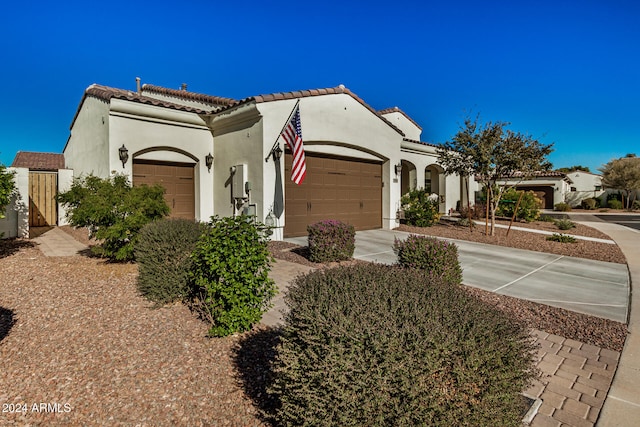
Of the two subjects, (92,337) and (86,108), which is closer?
(92,337)

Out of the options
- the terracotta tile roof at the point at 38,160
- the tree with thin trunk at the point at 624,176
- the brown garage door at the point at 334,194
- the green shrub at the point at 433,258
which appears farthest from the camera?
the tree with thin trunk at the point at 624,176

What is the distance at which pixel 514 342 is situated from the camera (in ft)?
6.61

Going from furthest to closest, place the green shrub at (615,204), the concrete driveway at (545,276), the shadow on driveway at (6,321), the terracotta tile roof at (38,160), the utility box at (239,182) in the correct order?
the green shrub at (615,204), the terracotta tile roof at (38,160), the utility box at (239,182), the concrete driveway at (545,276), the shadow on driveway at (6,321)

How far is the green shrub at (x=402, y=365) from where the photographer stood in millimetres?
1796

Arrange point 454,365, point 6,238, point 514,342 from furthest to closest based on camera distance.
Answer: point 6,238 → point 514,342 → point 454,365

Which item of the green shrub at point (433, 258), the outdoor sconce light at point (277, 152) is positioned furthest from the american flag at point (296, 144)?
the green shrub at point (433, 258)

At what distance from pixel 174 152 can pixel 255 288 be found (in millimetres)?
9036

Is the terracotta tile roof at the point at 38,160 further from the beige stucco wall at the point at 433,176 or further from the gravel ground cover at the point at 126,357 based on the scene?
the beige stucco wall at the point at 433,176

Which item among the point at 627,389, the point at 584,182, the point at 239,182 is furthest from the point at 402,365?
the point at 584,182

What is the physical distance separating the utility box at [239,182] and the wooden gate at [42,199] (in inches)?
322

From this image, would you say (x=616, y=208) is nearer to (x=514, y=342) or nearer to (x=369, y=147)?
(x=369, y=147)

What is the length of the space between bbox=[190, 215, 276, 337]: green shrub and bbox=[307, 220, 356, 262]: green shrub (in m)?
3.51

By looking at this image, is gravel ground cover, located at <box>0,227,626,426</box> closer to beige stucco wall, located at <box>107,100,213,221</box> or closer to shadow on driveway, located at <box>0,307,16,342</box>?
shadow on driveway, located at <box>0,307,16,342</box>

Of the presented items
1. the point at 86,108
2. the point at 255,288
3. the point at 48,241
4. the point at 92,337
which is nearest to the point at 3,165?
the point at 48,241
